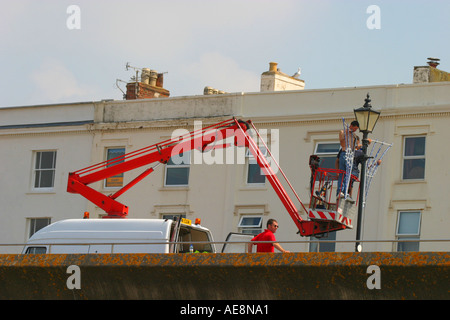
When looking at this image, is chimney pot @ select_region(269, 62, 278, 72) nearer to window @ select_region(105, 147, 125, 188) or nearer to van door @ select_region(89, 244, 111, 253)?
window @ select_region(105, 147, 125, 188)

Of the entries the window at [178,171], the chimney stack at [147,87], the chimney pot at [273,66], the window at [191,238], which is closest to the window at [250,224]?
the window at [178,171]

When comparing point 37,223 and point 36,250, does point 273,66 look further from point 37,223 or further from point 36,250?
point 36,250

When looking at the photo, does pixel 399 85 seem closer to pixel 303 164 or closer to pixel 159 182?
pixel 303 164

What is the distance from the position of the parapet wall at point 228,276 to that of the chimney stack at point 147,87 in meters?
23.1

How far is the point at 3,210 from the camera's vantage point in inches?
1495

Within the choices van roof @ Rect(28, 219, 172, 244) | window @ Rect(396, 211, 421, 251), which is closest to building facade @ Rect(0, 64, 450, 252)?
window @ Rect(396, 211, 421, 251)

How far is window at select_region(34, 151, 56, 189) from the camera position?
37.3 meters

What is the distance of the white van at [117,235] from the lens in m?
20.3

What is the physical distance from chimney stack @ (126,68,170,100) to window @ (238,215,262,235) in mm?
8042

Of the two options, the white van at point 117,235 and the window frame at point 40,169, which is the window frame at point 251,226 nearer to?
the window frame at point 40,169

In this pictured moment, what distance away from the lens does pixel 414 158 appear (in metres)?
31.9
